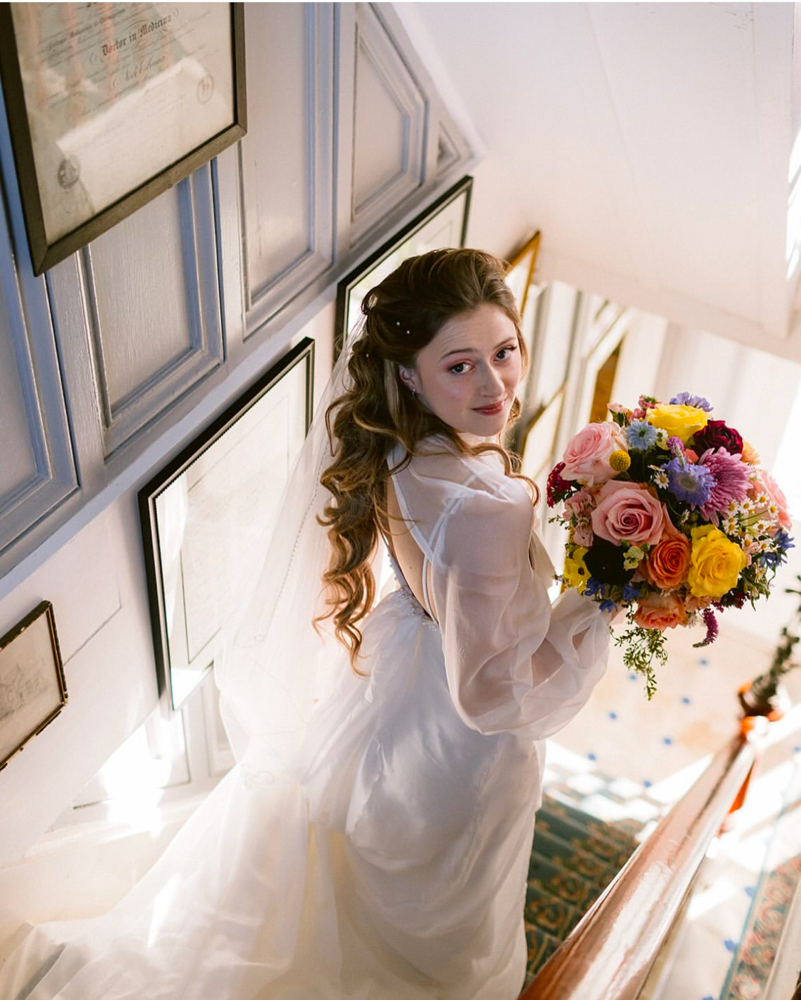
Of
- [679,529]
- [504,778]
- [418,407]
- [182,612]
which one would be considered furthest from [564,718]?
[182,612]

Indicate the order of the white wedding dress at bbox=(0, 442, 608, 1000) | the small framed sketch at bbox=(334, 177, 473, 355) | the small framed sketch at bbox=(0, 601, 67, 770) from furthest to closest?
1. the small framed sketch at bbox=(334, 177, 473, 355)
2. the white wedding dress at bbox=(0, 442, 608, 1000)
3. the small framed sketch at bbox=(0, 601, 67, 770)

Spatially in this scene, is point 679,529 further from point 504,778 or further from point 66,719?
point 66,719

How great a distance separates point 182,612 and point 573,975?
1500mm

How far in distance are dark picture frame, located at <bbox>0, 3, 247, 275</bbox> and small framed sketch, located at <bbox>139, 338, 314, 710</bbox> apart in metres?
0.77

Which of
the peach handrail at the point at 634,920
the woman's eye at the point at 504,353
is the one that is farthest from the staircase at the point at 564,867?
the woman's eye at the point at 504,353

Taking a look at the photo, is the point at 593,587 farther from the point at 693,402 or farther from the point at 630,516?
the point at 693,402

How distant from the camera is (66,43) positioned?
1.76 metres

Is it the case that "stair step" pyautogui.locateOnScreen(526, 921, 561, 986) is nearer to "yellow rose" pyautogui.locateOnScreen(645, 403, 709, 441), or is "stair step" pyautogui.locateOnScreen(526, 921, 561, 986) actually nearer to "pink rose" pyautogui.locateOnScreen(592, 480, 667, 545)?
"pink rose" pyautogui.locateOnScreen(592, 480, 667, 545)

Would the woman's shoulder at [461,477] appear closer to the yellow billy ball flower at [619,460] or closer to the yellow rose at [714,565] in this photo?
the yellow billy ball flower at [619,460]

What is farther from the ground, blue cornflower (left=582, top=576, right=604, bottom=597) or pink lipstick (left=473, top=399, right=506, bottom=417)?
pink lipstick (left=473, top=399, right=506, bottom=417)

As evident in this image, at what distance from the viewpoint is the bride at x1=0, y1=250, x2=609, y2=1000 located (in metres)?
2.33

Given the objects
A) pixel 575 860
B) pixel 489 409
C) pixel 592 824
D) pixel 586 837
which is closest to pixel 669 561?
pixel 489 409

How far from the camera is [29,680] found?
2.33 metres

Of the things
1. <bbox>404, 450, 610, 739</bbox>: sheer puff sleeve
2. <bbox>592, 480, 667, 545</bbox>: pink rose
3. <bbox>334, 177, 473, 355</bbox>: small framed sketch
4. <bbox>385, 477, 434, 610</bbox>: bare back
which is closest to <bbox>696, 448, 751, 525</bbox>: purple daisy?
<bbox>592, 480, 667, 545</bbox>: pink rose
